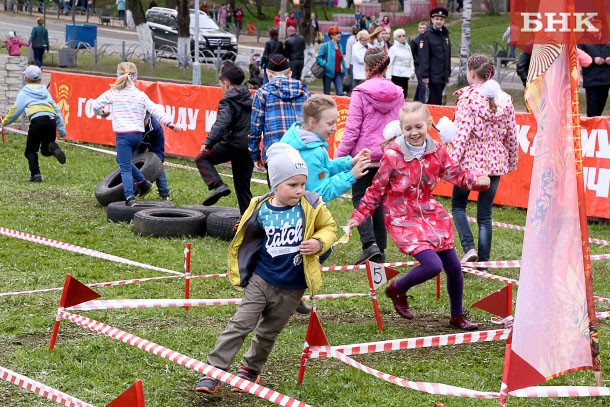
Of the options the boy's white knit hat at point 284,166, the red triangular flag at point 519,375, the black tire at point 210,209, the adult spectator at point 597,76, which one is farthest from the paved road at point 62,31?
the red triangular flag at point 519,375

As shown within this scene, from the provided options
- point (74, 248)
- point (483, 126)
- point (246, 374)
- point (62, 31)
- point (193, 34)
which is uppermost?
point (483, 126)

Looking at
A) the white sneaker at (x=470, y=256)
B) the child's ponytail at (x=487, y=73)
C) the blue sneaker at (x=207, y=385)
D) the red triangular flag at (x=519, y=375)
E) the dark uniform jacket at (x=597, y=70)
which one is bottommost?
the white sneaker at (x=470, y=256)

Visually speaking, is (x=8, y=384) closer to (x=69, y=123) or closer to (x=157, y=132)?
(x=157, y=132)

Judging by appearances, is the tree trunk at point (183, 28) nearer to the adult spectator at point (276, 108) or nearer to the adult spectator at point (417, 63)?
the adult spectator at point (417, 63)

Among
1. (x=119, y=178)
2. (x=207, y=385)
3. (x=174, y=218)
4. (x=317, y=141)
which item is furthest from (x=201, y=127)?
(x=207, y=385)

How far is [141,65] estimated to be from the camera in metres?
34.7

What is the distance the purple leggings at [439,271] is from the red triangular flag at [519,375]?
200 cm

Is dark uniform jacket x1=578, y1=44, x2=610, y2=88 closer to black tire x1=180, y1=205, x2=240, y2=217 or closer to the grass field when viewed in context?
the grass field

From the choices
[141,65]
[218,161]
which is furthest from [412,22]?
[218,161]

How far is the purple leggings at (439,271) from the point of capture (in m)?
7.26

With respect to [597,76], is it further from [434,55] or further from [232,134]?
[232,134]

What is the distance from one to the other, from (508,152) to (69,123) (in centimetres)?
1202

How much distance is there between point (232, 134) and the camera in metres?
10.8

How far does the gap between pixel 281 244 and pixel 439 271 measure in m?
→ 1.73
